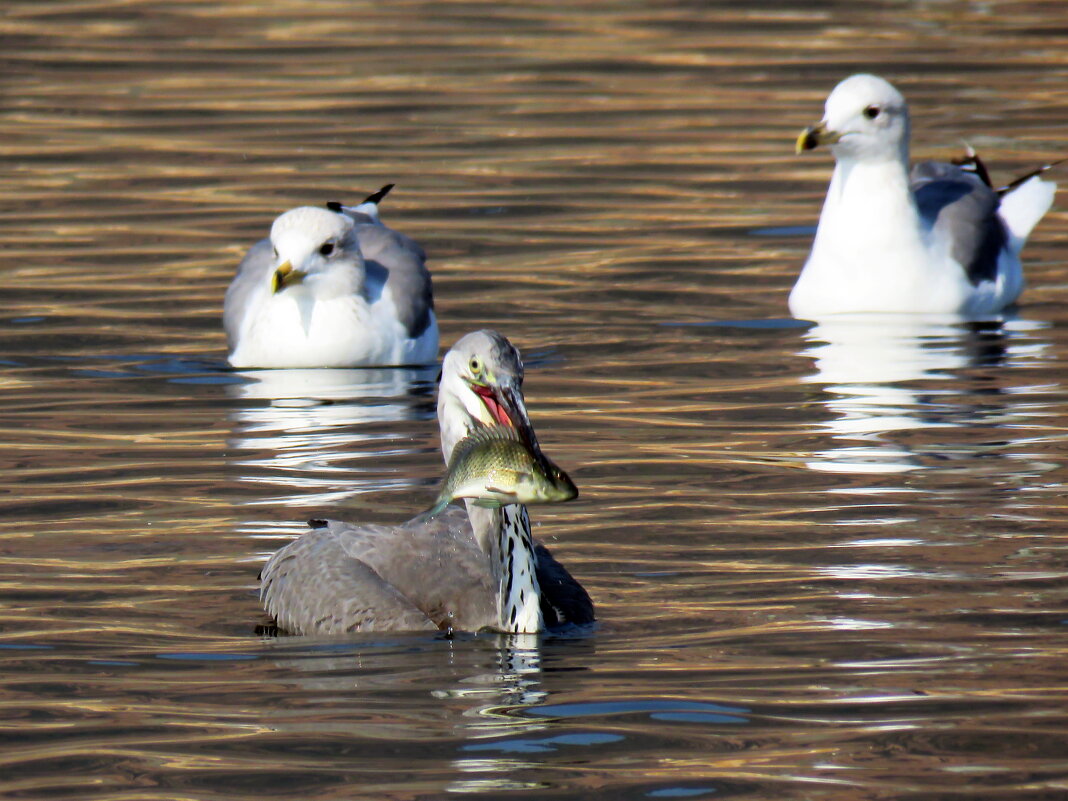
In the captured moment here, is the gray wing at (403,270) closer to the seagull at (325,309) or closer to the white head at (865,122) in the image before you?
the seagull at (325,309)

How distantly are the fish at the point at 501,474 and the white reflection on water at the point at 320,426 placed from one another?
2385 millimetres

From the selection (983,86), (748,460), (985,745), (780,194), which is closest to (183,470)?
(748,460)

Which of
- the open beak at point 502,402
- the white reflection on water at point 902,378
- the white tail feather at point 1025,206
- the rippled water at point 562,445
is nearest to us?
the rippled water at point 562,445

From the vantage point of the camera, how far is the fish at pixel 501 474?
6.66 metres

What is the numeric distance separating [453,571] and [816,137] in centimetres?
664

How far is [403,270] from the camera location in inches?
517

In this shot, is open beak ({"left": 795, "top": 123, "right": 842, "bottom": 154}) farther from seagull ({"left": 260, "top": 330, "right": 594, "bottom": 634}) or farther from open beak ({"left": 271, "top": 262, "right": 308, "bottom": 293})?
seagull ({"left": 260, "top": 330, "right": 594, "bottom": 634})

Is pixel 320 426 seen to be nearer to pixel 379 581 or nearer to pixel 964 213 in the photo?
pixel 379 581

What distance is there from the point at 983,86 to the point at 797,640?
1501cm

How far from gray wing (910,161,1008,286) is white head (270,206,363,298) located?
381cm

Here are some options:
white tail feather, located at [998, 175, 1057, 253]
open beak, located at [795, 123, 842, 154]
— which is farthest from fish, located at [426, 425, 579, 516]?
white tail feather, located at [998, 175, 1057, 253]

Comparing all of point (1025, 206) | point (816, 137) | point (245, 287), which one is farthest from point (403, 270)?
point (1025, 206)

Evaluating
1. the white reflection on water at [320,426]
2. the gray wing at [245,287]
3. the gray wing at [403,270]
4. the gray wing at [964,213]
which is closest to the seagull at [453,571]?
the white reflection on water at [320,426]

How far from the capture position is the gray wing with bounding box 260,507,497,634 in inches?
295
